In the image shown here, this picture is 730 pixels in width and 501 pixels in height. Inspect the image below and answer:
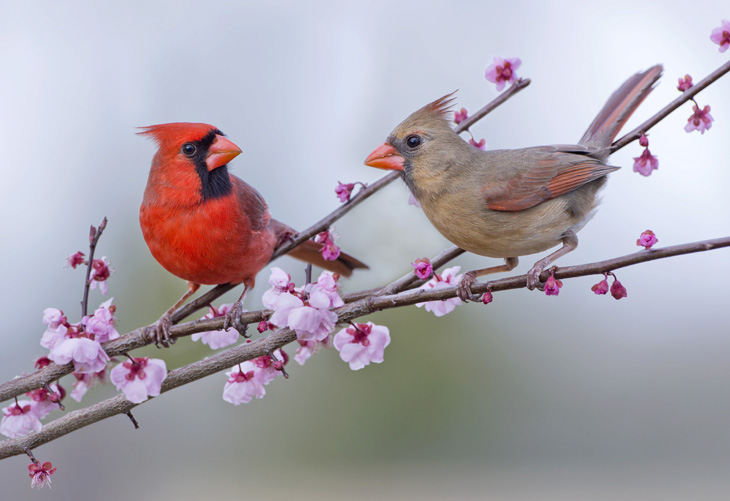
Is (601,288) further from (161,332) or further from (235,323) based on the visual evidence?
(161,332)

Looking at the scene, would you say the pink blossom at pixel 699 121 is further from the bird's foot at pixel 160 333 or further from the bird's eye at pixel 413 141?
the bird's foot at pixel 160 333

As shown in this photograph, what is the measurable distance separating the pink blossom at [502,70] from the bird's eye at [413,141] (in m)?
0.34

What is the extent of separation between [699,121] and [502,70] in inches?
17.1

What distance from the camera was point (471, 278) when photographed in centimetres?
156

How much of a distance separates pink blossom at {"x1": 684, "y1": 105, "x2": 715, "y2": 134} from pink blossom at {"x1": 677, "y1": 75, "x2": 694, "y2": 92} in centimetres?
6

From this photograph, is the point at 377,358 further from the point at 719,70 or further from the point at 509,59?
the point at 719,70

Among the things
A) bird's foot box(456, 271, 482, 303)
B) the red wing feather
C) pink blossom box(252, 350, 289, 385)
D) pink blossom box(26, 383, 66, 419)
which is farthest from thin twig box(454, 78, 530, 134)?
pink blossom box(26, 383, 66, 419)

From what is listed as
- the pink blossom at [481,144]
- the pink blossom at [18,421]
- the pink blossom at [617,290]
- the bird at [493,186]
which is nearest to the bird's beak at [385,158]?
the bird at [493,186]

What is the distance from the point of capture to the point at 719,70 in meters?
1.55

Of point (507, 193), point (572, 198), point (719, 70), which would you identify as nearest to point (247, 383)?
point (507, 193)

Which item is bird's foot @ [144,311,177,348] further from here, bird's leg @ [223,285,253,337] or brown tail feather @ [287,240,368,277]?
brown tail feather @ [287,240,368,277]

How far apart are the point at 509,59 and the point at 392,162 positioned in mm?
455

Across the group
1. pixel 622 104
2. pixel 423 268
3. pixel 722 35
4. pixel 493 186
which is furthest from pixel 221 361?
pixel 722 35

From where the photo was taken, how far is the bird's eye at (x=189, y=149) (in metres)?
1.59
